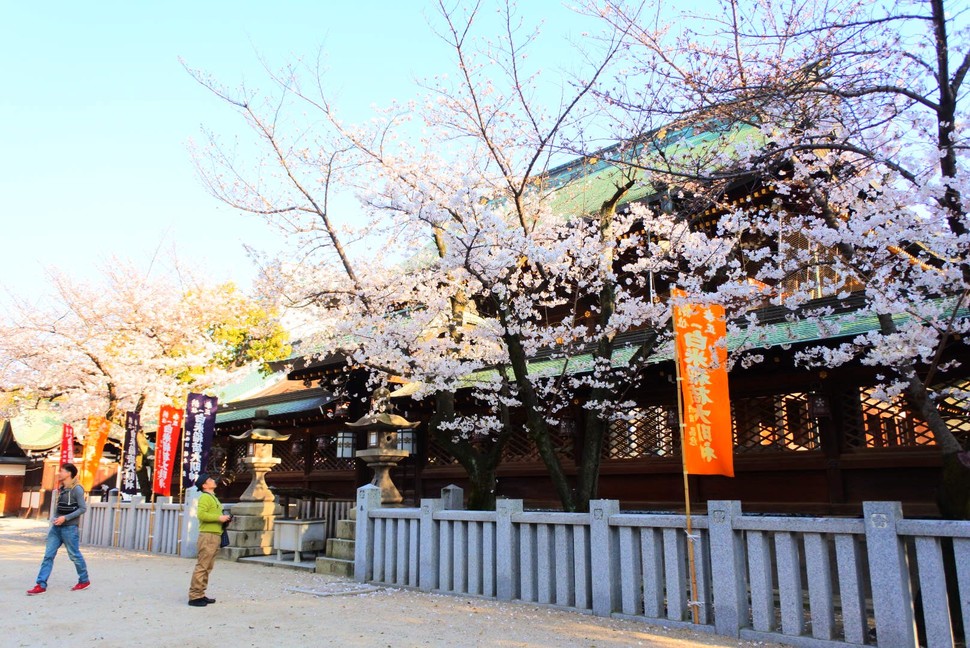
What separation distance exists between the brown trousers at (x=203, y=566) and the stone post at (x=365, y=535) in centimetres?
233

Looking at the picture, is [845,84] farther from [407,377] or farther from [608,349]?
[407,377]

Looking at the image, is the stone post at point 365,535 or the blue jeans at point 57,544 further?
the stone post at point 365,535

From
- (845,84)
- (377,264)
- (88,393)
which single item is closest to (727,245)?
(845,84)

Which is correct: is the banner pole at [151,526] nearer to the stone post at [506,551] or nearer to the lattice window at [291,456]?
the lattice window at [291,456]

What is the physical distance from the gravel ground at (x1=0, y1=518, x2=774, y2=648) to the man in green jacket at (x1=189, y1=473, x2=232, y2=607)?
0.75ft

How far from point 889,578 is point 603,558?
2.81m

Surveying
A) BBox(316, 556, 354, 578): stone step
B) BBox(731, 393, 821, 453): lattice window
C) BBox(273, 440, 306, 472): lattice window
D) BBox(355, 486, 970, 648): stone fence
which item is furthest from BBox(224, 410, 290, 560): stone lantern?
BBox(731, 393, 821, 453): lattice window

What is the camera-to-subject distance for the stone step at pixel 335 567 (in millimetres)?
10883

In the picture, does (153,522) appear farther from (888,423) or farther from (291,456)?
(888,423)

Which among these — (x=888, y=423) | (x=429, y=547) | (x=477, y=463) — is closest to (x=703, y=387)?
(x=888, y=423)

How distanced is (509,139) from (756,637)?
7099 millimetres

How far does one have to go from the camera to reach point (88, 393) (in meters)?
19.3

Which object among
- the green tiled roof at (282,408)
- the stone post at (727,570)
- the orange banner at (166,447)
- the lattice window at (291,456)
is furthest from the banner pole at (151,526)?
the stone post at (727,570)

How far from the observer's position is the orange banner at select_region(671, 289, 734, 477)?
7.78m
